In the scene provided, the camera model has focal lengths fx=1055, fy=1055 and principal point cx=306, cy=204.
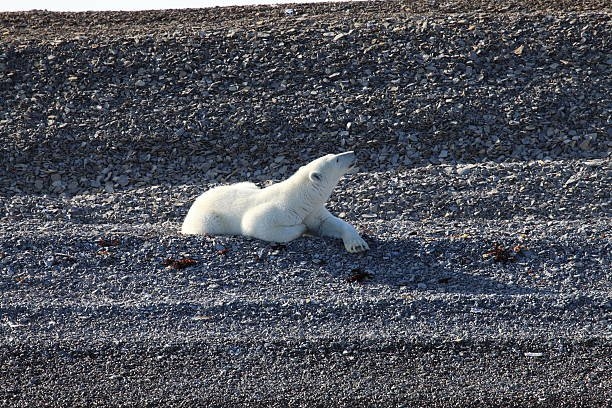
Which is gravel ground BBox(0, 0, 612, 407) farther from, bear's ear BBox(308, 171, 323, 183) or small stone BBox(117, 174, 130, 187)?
bear's ear BBox(308, 171, 323, 183)

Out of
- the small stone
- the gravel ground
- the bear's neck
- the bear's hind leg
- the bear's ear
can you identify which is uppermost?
the bear's ear

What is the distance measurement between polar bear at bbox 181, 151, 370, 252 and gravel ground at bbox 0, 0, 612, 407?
0.14m

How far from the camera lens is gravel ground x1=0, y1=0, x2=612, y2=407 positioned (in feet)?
23.1

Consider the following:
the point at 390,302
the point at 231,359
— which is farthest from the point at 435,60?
the point at 231,359

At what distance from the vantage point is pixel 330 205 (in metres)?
11.9

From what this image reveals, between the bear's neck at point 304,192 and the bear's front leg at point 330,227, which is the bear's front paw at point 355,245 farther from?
the bear's neck at point 304,192

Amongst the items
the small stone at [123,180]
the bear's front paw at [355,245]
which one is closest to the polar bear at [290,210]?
the bear's front paw at [355,245]

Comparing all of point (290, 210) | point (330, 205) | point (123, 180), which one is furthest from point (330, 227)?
point (123, 180)

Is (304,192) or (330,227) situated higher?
(304,192)

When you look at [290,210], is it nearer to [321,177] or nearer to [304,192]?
[304,192]

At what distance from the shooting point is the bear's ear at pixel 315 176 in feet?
29.8

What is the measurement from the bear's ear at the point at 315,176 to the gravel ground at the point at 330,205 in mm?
584

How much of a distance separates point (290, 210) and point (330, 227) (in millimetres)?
419

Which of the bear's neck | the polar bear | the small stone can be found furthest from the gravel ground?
the bear's neck
